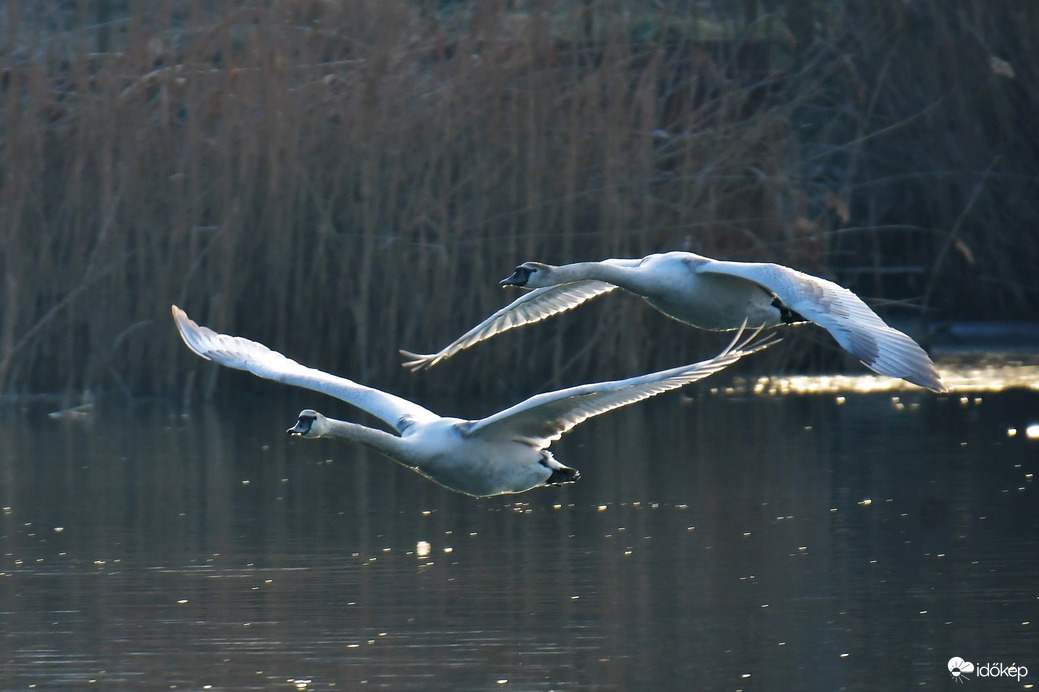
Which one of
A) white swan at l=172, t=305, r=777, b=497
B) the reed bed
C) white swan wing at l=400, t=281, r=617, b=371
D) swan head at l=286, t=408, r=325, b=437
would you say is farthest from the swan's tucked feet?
the reed bed

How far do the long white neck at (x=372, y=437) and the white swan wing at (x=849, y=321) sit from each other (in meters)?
1.75

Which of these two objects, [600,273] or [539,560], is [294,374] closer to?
[600,273]

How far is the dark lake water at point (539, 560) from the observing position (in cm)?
760

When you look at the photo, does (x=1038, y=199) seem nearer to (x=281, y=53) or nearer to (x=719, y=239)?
(x=719, y=239)

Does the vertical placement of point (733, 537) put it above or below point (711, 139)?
below

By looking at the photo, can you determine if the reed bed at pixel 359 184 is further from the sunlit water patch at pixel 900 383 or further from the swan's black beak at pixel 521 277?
the swan's black beak at pixel 521 277

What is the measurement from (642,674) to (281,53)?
8.92 m

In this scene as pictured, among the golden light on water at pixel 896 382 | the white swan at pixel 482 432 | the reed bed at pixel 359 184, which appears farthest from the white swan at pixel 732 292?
the golden light on water at pixel 896 382

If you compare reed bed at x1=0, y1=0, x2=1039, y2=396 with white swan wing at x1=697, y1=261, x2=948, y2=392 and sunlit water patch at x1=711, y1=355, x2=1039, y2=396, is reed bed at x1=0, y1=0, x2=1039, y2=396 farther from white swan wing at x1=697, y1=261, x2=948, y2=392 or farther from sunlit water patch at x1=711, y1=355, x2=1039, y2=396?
white swan wing at x1=697, y1=261, x2=948, y2=392

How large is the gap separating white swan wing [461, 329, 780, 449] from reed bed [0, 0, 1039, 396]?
22.7 ft

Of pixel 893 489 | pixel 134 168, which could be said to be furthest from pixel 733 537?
pixel 134 168

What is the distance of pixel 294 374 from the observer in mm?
8820

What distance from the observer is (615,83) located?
598 inches

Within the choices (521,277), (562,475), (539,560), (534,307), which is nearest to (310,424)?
(562,475)
